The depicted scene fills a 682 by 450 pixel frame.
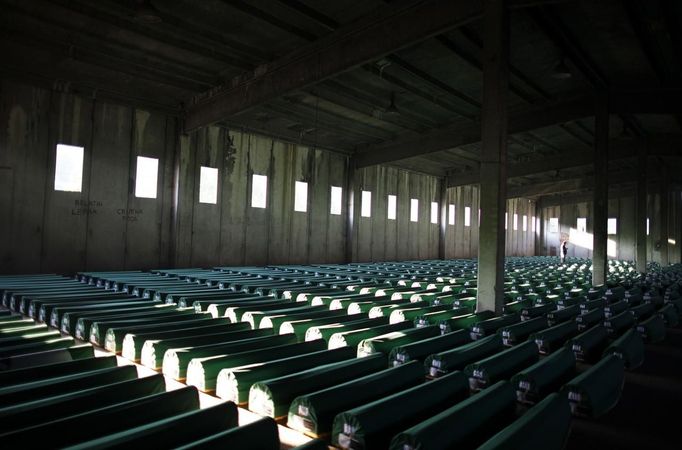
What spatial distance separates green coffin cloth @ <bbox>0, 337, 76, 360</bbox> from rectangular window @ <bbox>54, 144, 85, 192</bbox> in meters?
10.1

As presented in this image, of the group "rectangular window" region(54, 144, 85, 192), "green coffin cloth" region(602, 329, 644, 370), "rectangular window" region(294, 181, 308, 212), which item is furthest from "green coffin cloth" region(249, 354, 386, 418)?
"rectangular window" region(294, 181, 308, 212)

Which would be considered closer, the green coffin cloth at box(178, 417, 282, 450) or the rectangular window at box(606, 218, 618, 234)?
the green coffin cloth at box(178, 417, 282, 450)

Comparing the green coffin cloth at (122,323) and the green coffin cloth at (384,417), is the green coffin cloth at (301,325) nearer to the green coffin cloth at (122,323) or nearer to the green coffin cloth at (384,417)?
the green coffin cloth at (122,323)

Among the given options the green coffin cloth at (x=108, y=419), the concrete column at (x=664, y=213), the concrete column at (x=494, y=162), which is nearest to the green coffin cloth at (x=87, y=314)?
the green coffin cloth at (x=108, y=419)

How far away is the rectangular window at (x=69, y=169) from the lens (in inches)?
504

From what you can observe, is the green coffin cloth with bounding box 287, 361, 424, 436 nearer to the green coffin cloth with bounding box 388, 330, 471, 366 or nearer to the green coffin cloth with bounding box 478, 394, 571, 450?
the green coffin cloth with bounding box 388, 330, 471, 366

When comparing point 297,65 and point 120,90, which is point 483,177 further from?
point 120,90

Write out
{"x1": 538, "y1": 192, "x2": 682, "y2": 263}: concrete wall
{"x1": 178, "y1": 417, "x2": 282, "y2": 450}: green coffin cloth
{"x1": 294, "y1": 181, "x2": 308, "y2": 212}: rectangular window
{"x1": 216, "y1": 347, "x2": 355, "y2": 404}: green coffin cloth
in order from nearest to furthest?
{"x1": 178, "y1": 417, "x2": 282, "y2": 450}: green coffin cloth
{"x1": 216, "y1": 347, "x2": 355, "y2": 404}: green coffin cloth
{"x1": 294, "y1": 181, "x2": 308, "y2": 212}: rectangular window
{"x1": 538, "y1": 192, "x2": 682, "y2": 263}: concrete wall

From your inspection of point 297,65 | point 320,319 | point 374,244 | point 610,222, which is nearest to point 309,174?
point 374,244

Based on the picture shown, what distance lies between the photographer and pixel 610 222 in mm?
35469

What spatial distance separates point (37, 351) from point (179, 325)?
5.28ft

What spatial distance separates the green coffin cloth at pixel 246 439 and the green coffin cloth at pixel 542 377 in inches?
80.4

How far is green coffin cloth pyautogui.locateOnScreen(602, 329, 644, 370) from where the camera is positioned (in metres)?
4.88

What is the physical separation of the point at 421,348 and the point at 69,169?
12.1 meters
